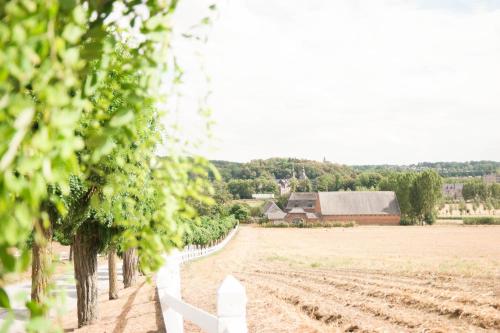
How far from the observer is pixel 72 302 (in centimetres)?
2091

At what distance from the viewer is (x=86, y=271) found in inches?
513

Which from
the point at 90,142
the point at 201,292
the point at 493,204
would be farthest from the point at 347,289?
the point at 493,204

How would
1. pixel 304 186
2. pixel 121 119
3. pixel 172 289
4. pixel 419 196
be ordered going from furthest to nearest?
pixel 304 186
pixel 419 196
pixel 172 289
pixel 121 119

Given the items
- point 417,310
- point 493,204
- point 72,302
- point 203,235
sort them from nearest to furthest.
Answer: point 417,310 < point 72,302 < point 203,235 < point 493,204

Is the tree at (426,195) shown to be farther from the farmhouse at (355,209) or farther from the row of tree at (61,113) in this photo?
the row of tree at (61,113)

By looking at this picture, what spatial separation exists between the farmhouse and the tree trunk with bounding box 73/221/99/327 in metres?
93.9

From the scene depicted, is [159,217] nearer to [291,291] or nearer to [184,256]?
[291,291]

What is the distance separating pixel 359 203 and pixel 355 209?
2.15m

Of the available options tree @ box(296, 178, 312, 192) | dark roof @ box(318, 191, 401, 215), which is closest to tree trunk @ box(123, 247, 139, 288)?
dark roof @ box(318, 191, 401, 215)

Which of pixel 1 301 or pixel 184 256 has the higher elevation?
pixel 1 301

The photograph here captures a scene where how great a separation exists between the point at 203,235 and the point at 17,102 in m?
43.8

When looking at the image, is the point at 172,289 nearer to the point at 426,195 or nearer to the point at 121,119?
the point at 121,119

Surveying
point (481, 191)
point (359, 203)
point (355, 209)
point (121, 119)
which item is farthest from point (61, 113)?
point (481, 191)

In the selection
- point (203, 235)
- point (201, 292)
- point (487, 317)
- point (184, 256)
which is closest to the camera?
point (487, 317)
